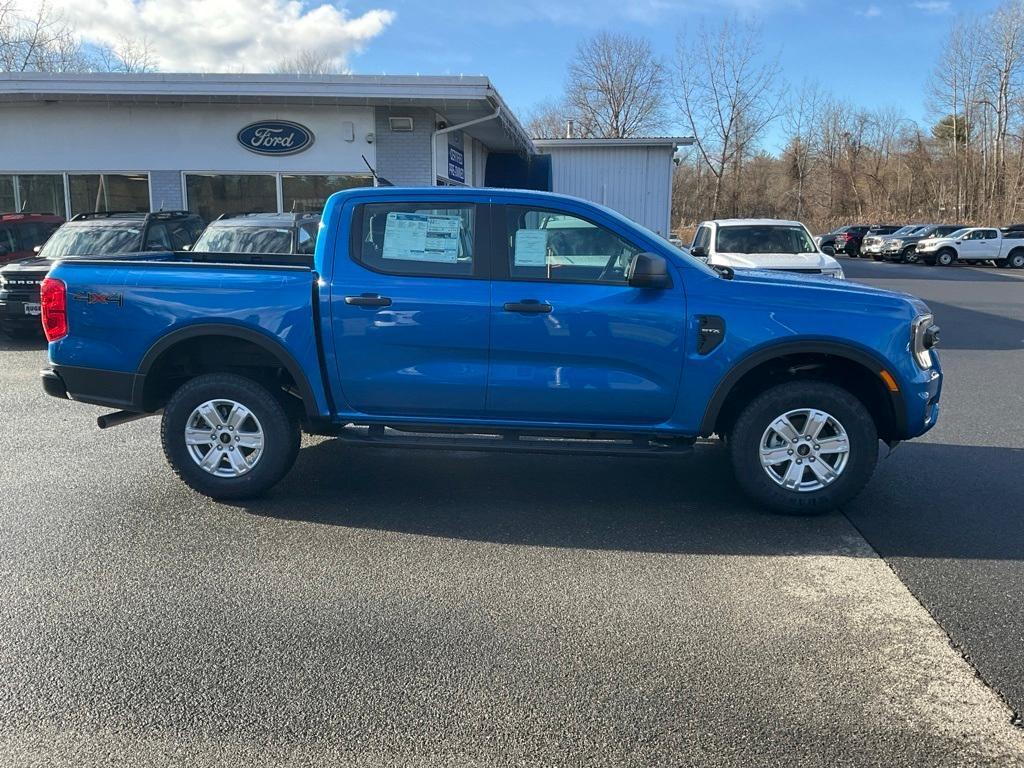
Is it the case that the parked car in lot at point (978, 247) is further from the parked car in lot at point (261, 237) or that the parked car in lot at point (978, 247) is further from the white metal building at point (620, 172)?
the parked car in lot at point (261, 237)

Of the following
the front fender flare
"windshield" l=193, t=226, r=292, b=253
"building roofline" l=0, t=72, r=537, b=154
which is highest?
"building roofline" l=0, t=72, r=537, b=154

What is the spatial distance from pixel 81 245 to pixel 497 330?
9.05 m

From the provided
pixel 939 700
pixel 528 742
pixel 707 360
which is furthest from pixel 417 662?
pixel 707 360

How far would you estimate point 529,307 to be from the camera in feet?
15.9

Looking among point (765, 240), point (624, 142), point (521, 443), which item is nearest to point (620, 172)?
point (624, 142)

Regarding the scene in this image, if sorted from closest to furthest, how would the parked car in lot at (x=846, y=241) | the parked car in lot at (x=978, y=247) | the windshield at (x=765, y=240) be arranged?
the windshield at (x=765, y=240)
the parked car in lot at (x=978, y=247)
the parked car in lot at (x=846, y=241)

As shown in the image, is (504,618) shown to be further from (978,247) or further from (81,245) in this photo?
(978,247)

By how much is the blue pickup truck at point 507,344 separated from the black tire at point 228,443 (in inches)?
0.4

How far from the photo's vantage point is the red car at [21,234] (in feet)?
42.7

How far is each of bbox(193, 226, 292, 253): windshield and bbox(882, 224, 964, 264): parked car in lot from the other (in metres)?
33.8

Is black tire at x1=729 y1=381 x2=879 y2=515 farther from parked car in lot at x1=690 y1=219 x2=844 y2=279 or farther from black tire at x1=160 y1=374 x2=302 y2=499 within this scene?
parked car in lot at x1=690 y1=219 x2=844 y2=279

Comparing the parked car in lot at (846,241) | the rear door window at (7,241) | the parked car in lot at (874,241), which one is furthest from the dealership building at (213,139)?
the parked car in lot at (846,241)

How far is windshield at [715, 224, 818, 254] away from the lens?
1388 cm

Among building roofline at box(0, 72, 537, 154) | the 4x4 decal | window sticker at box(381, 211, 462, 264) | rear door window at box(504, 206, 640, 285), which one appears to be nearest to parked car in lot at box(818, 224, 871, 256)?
building roofline at box(0, 72, 537, 154)
